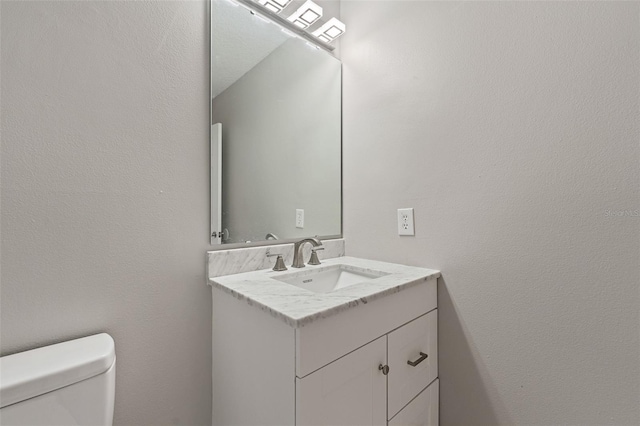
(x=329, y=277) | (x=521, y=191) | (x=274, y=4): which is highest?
(x=274, y=4)

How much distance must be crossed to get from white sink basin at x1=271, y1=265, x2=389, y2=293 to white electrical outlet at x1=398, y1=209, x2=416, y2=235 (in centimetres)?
21

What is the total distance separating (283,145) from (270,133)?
79 millimetres

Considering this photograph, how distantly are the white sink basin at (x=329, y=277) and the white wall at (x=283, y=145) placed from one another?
0.21m

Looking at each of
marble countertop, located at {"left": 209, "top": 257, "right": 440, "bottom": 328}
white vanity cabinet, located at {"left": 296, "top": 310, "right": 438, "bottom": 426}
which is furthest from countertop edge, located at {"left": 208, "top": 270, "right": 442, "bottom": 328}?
white vanity cabinet, located at {"left": 296, "top": 310, "right": 438, "bottom": 426}

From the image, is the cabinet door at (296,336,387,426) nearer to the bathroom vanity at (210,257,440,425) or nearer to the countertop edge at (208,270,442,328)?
the bathroom vanity at (210,257,440,425)

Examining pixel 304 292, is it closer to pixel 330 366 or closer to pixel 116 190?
pixel 330 366

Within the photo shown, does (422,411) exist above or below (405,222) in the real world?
below

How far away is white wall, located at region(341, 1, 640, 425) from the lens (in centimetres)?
78

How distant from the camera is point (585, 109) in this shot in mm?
813

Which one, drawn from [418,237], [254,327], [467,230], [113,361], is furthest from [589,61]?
[113,361]

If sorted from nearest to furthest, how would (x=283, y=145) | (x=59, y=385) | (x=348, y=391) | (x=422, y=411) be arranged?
(x=59, y=385) → (x=348, y=391) → (x=422, y=411) → (x=283, y=145)

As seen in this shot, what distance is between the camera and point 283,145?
4.29 feet

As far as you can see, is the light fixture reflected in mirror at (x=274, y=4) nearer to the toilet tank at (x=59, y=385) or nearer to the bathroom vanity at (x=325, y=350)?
the bathroom vanity at (x=325, y=350)

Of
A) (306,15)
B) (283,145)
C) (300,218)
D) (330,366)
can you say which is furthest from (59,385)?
(306,15)
